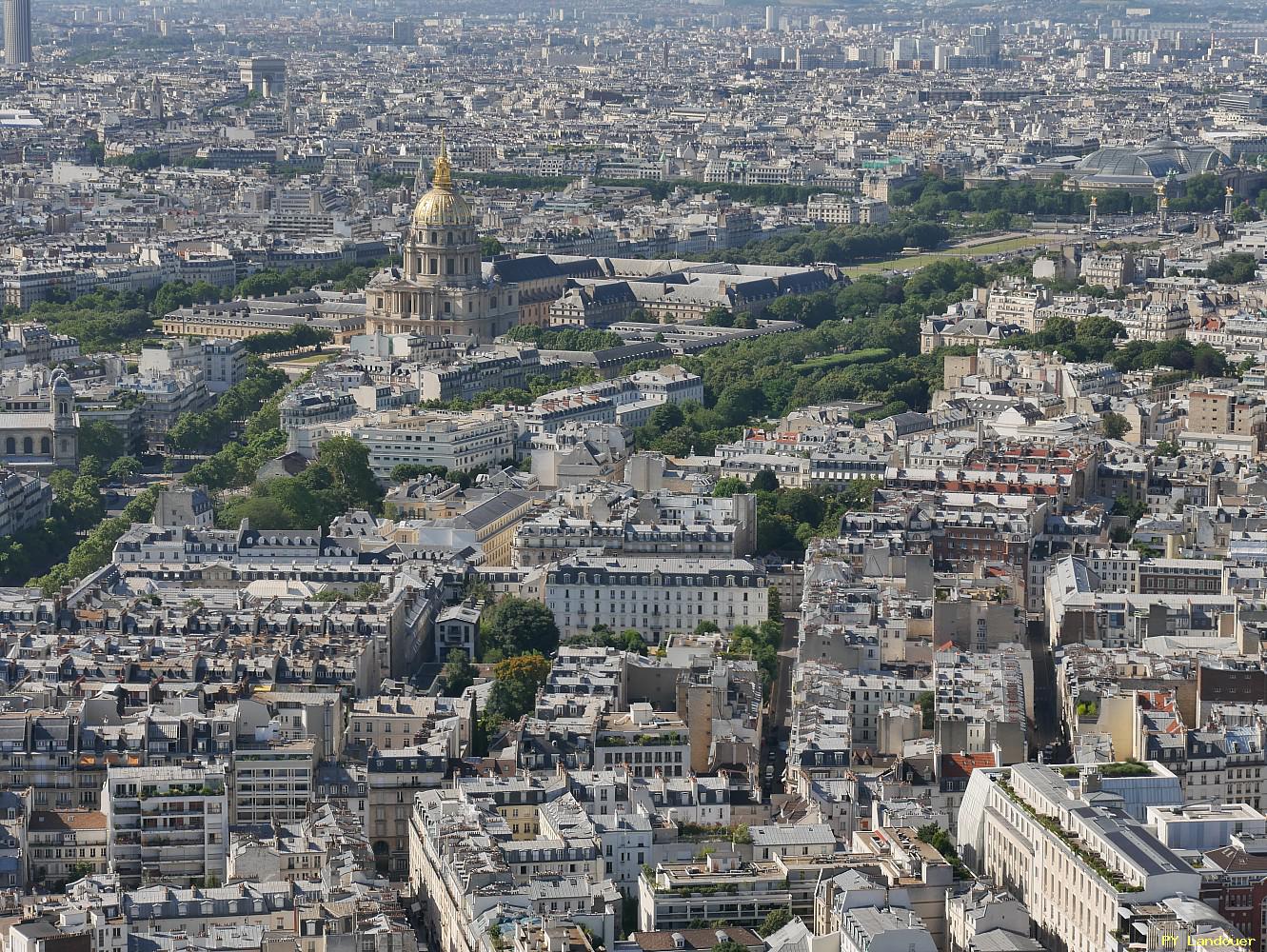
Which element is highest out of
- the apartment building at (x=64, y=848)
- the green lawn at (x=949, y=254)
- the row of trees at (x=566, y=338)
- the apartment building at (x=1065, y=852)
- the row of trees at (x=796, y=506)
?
the apartment building at (x=1065, y=852)

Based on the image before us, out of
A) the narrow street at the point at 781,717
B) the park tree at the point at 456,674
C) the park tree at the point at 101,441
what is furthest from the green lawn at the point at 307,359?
the park tree at the point at 456,674

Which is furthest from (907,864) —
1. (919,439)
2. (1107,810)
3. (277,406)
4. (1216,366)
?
(1216,366)

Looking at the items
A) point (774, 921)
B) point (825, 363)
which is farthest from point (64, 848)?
point (825, 363)

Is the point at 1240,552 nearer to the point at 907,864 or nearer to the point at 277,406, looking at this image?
the point at 907,864

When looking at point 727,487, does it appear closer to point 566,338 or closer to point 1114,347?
point 1114,347

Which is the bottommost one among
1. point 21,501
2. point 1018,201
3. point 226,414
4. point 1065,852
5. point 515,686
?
point 1018,201

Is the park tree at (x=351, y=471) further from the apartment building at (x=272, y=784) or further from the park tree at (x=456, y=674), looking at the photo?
the apartment building at (x=272, y=784)

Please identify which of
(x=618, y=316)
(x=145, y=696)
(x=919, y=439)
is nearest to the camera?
(x=145, y=696)
